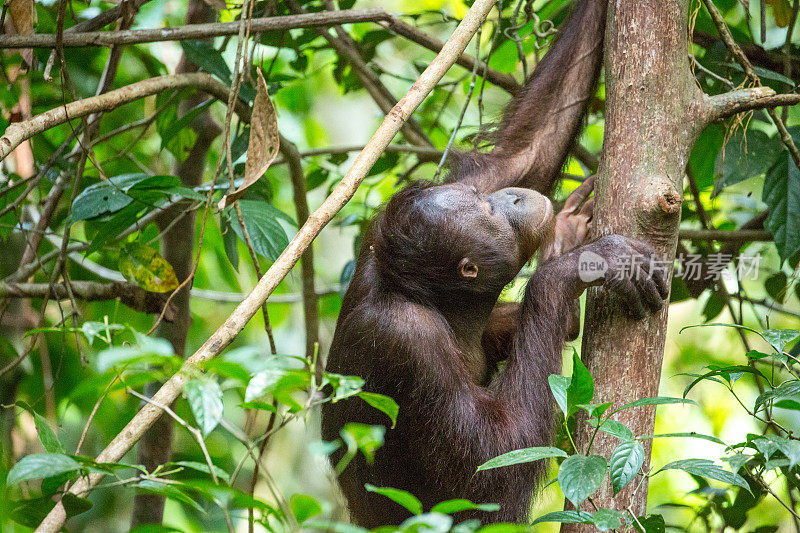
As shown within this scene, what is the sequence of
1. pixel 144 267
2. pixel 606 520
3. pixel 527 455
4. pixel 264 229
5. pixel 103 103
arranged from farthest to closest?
pixel 144 267, pixel 264 229, pixel 103 103, pixel 527 455, pixel 606 520

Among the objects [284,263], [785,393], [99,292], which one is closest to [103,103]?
[99,292]

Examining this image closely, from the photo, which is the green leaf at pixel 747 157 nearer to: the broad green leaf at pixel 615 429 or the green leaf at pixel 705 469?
the green leaf at pixel 705 469

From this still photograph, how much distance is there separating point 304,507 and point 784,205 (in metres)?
2.57

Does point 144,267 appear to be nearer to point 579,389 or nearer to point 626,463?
point 579,389

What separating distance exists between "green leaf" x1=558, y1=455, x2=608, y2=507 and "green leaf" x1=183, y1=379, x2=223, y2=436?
69cm

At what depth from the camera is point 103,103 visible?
2510 millimetres

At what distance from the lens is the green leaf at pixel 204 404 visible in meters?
1.24

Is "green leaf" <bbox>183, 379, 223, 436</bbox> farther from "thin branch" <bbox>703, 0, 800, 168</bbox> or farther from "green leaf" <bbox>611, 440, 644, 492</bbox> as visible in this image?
"thin branch" <bbox>703, 0, 800, 168</bbox>

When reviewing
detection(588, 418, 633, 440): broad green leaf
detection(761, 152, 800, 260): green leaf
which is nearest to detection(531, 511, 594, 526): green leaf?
detection(588, 418, 633, 440): broad green leaf

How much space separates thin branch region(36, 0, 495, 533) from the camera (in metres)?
1.50

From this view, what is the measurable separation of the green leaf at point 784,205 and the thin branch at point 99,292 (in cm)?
253

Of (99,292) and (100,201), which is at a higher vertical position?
(100,201)

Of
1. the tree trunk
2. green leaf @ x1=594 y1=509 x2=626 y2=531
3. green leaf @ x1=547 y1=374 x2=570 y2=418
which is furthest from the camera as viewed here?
the tree trunk

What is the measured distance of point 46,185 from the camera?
12.6ft
